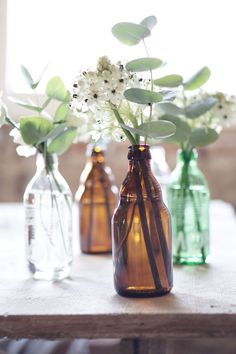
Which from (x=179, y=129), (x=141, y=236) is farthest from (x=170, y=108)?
(x=141, y=236)

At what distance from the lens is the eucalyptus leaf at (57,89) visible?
3.35 ft

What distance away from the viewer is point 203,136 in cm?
111

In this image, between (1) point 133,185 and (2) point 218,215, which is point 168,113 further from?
(2) point 218,215

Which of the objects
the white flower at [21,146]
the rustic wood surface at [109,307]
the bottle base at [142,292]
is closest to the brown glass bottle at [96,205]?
the rustic wood surface at [109,307]

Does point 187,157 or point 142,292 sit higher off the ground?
point 187,157

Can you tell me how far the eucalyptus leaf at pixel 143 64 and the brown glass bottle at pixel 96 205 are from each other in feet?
1.45

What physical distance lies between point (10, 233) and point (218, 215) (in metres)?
0.59

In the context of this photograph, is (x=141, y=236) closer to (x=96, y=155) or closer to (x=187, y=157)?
(x=187, y=157)

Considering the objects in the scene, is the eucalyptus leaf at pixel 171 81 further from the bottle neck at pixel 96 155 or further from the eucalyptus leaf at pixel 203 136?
the bottle neck at pixel 96 155

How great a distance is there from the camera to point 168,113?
1.07 metres

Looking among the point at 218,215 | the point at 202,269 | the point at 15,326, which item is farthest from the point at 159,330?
the point at 218,215

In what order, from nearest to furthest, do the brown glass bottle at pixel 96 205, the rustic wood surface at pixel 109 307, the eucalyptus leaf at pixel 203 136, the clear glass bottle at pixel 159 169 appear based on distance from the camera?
the rustic wood surface at pixel 109 307
the eucalyptus leaf at pixel 203 136
the brown glass bottle at pixel 96 205
the clear glass bottle at pixel 159 169

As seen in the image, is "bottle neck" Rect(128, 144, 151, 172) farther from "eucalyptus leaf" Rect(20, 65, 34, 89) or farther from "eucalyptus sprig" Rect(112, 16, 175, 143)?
"eucalyptus leaf" Rect(20, 65, 34, 89)

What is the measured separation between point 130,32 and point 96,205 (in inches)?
18.2
